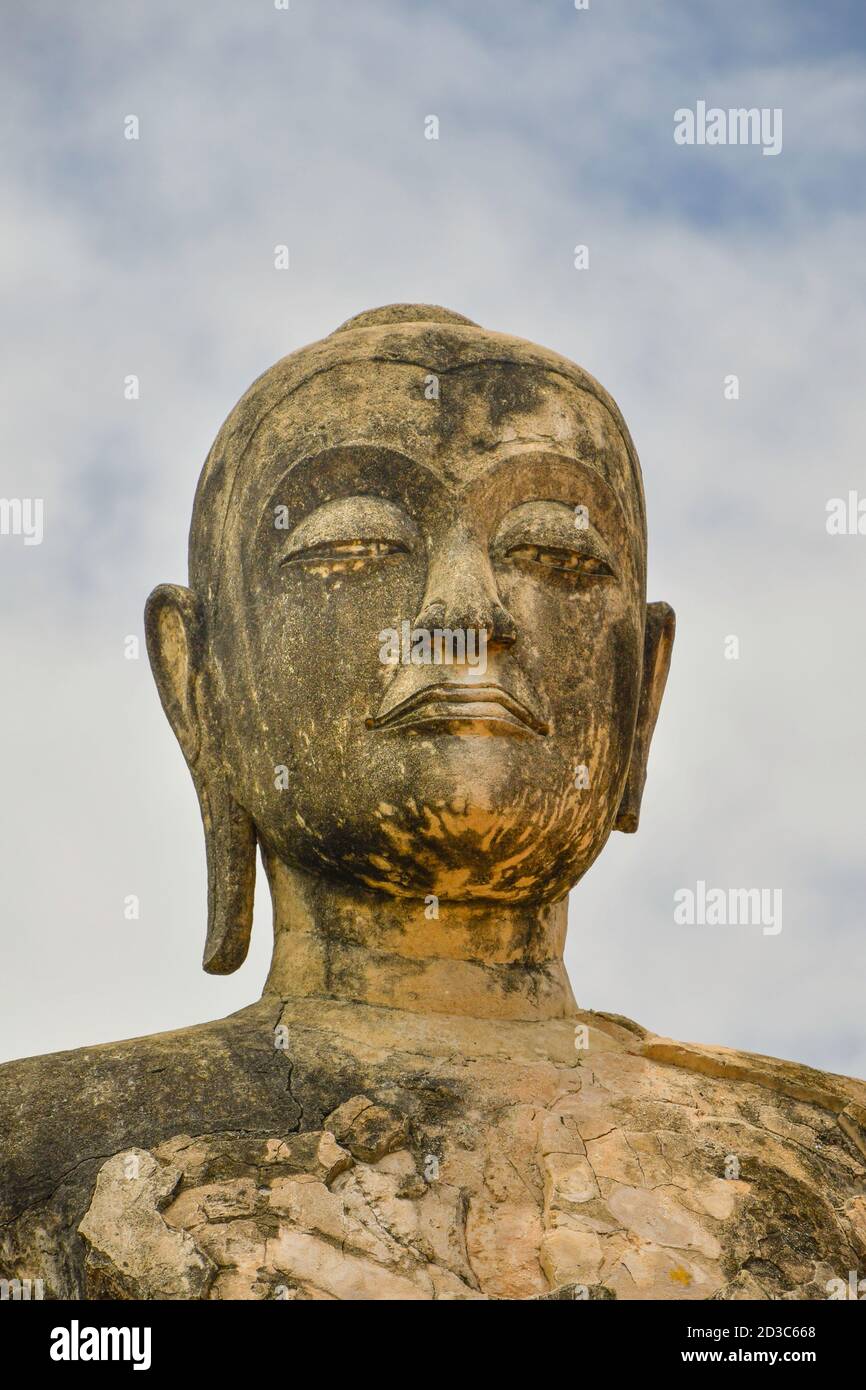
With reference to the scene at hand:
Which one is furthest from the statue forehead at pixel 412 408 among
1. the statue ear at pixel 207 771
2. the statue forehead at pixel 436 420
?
the statue ear at pixel 207 771

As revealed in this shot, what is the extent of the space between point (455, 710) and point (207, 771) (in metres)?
1.44

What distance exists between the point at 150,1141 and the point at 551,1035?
1.63 meters

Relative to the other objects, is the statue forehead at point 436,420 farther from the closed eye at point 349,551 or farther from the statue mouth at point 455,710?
the statue mouth at point 455,710

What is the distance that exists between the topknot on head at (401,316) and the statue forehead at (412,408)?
0.23 metres

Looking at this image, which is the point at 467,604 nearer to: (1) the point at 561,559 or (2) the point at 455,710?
(2) the point at 455,710

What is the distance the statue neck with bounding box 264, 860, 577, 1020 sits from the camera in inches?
340

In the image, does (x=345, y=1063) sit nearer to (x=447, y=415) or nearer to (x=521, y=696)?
(x=521, y=696)

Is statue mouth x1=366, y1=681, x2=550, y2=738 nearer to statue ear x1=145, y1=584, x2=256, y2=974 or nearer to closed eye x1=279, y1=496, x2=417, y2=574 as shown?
closed eye x1=279, y1=496, x2=417, y2=574

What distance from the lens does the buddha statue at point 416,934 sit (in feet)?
24.7

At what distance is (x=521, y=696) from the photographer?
8.41m

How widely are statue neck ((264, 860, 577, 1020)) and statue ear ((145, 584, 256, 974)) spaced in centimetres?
43

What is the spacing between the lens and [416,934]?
866 cm

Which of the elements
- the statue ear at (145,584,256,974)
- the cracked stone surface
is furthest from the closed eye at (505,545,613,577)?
the cracked stone surface

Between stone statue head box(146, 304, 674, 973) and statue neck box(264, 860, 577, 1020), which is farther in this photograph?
statue neck box(264, 860, 577, 1020)
